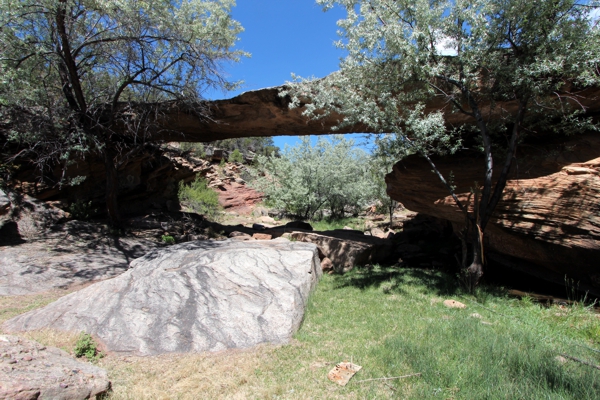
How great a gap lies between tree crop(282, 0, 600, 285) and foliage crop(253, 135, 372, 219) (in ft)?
30.6

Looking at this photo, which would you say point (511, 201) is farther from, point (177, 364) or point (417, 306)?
point (177, 364)

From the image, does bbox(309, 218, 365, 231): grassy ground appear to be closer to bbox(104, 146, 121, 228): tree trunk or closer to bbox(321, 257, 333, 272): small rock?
bbox(321, 257, 333, 272): small rock

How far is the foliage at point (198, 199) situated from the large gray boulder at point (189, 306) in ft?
27.0

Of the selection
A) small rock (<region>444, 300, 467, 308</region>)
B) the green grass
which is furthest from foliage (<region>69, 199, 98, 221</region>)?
small rock (<region>444, 300, 467, 308</region>)

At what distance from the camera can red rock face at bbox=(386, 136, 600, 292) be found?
19.3 ft

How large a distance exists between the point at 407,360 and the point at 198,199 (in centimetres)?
1178

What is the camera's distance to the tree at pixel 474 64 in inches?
217

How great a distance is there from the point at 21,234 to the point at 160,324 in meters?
6.03

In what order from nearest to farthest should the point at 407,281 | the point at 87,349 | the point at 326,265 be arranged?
the point at 87,349 → the point at 407,281 → the point at 326,265

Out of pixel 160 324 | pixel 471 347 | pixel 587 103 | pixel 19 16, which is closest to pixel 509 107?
pixel 587 103

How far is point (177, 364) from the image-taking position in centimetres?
376

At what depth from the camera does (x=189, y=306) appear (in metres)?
4.68

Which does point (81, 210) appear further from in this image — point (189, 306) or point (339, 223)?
point (339, 223)

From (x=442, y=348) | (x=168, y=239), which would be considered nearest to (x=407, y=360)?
(x=442, y=348)
